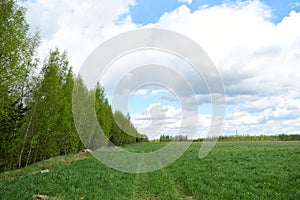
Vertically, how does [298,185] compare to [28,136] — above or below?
below

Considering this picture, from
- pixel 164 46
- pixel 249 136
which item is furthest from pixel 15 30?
pixel 249 136

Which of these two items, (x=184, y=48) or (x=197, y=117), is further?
(x=197, y=117)

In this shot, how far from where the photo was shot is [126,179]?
50.7ft

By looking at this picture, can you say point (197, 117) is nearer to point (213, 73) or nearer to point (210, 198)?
point (213, 73)

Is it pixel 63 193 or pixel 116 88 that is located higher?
pixel 116 88

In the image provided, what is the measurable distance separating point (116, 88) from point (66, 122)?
1824 cm

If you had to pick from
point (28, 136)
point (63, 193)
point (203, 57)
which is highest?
point (203, 57)

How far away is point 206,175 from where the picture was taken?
16672 mm

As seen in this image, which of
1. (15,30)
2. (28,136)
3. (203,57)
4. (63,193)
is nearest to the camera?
(63,193)

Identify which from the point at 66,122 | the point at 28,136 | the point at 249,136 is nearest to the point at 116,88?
the point at 28,136

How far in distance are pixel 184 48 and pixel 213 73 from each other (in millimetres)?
2078

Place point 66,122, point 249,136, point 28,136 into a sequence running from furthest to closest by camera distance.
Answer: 1. point 249,136
2. point 66,122
3. point 28,136

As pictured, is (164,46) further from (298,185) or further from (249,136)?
(249,136)

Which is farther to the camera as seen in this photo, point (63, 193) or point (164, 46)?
point (164, 46)
